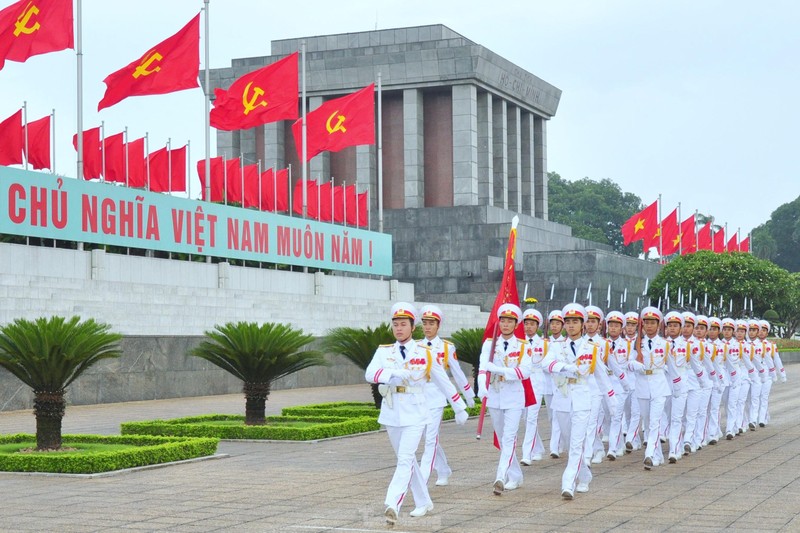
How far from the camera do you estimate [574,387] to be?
12727 mm

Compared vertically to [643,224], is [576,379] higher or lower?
lower

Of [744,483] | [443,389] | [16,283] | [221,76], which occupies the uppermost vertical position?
[221,76]

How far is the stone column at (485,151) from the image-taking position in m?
55.6

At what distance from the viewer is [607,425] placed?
17.1 meters

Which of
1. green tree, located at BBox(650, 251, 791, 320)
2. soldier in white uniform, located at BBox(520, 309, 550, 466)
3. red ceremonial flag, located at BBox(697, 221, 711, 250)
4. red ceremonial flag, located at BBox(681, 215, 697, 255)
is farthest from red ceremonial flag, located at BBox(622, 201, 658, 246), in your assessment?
soldier in white uniform, located at BBox(520, 309, 550, 466)

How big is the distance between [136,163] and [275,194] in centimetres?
527

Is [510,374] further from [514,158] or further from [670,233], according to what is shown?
[670,233]

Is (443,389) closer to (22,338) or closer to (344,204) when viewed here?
(22,338)

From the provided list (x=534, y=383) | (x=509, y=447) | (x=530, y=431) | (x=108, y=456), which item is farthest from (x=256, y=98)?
(x=509, y=447)

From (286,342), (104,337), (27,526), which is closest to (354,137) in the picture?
(286,342)

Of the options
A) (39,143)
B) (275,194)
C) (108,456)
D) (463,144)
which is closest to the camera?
(108,456)

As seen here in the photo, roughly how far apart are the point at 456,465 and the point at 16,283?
43.2ft

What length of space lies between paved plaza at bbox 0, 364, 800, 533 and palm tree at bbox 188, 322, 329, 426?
123 centimetres

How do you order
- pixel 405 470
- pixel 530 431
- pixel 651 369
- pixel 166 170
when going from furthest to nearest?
1. pixel 166 170
2. pixel 651 369
3. pixel 530 431
4. pixel 405 470
